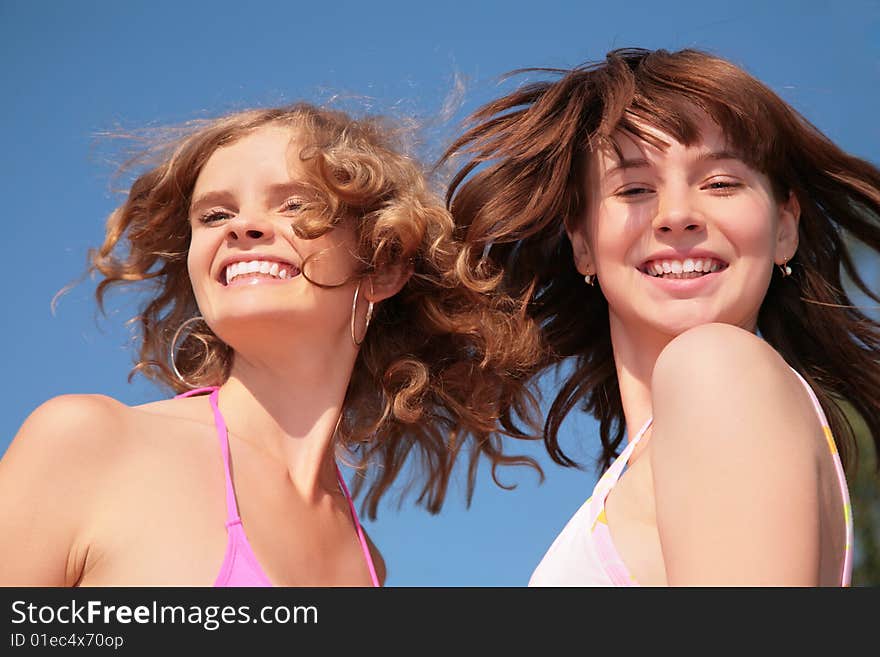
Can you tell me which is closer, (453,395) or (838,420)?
(838,420)

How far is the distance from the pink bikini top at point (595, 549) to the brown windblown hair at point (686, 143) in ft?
2.13

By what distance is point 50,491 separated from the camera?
2818 mm

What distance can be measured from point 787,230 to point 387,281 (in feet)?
4.82

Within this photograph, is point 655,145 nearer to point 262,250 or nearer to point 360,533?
point 262,250

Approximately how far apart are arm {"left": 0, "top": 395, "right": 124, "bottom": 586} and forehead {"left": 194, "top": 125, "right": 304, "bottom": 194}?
3.46ft

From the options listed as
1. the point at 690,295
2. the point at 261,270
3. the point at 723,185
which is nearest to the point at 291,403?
the point at 261,270

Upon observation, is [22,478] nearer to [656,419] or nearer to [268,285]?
[268,285]

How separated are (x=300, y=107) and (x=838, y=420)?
2.30m

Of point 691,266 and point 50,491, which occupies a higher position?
point 691,266

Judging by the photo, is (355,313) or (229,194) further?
(355,313)

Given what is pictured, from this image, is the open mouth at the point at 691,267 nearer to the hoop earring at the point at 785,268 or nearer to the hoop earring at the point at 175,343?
the hoop earring at the point at 785,268

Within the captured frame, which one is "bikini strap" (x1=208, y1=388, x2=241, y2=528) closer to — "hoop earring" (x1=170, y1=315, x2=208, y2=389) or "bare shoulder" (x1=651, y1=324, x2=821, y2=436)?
"hoop earring" (x1=170, y1=315, x2=208, y2=389)

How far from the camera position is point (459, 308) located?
13.4 ft
